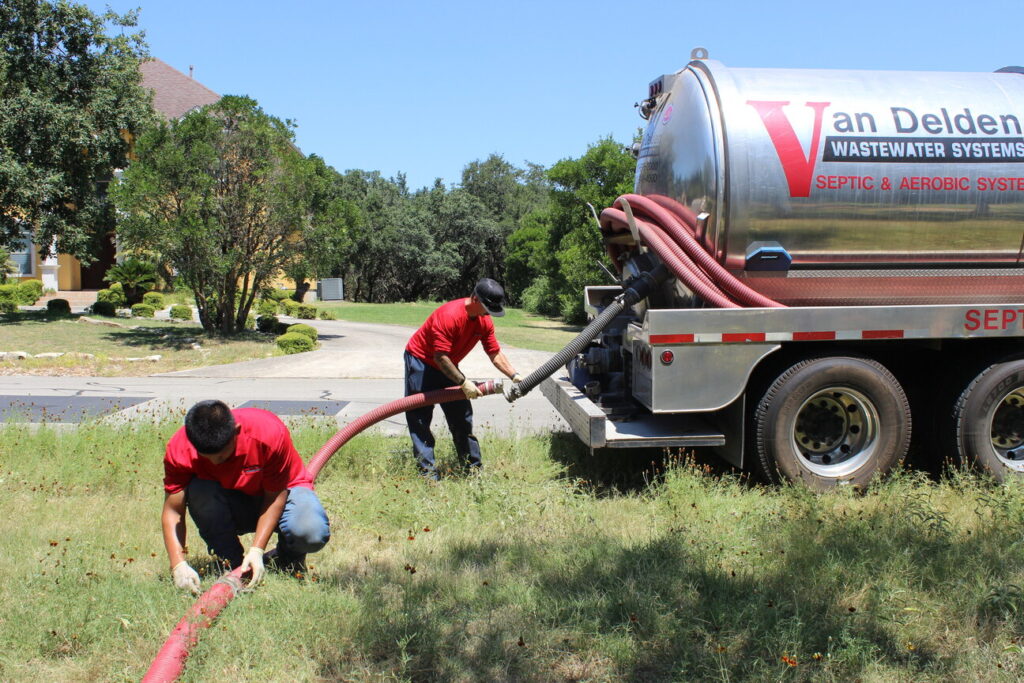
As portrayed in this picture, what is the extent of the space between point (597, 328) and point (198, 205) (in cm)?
1373

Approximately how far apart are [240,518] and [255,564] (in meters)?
0.49

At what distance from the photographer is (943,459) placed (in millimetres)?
6180

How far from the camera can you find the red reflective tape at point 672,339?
554 cm

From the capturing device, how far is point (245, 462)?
4102mm

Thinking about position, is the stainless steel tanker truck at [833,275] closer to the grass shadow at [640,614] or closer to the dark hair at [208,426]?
the grass shadow at [640,614]

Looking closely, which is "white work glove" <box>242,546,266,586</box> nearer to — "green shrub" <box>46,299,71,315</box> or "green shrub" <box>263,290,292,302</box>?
"green shrub" <box>46,299,71,315</box>

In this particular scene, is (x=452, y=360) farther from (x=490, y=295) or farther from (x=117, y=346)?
(x=117, y=346)

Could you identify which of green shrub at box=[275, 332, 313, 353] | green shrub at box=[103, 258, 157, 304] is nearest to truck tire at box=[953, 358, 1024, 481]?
green shrub at box=[275, 332, 313, 353]

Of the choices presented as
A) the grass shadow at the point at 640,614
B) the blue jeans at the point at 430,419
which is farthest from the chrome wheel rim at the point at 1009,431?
the blue jeans at the point at 430,419

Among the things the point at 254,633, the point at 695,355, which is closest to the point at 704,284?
the point at 695,355

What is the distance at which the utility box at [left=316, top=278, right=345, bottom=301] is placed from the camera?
42375 millimetres

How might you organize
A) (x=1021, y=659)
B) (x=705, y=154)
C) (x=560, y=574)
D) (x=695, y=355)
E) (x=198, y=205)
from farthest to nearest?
(x=198, y=205) → (x=705, y=154) → (x=695, y=355) → (x=560, y=574) → (x=1021, y=659)

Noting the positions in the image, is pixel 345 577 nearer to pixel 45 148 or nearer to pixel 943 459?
A: pixel 943 459

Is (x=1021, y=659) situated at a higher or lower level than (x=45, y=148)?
lower
